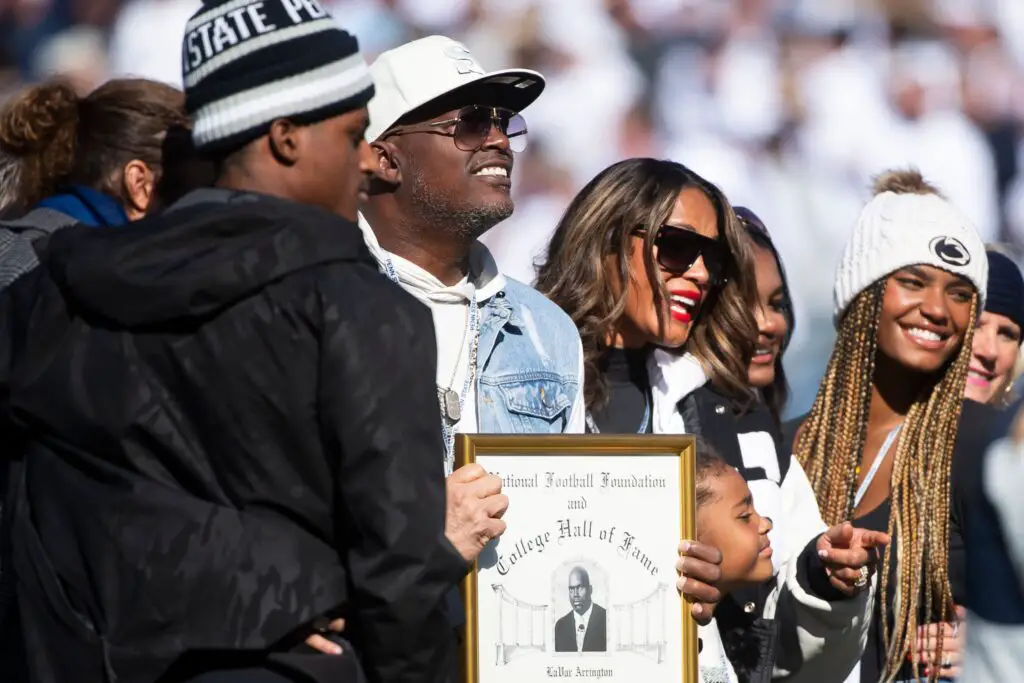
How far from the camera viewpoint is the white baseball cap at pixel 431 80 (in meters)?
4.03

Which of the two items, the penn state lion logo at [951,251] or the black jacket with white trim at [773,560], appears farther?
the penn state lion logo at [951,251]

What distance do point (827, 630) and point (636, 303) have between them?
3.43 feet

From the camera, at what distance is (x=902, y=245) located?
520cm

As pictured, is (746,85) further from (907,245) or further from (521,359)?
(521,359)

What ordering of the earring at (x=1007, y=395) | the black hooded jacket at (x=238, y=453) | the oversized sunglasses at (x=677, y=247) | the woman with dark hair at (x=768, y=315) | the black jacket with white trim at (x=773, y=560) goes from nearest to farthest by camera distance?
the black hooded jacket at (x=238, y=453)
the black jacket with white trim at (x=773, y=560)
the oversized sunglasses at (x=677, y=247)
the woman with dark hair at (x=768, y=315)
the earring at (x=1007, y=395)

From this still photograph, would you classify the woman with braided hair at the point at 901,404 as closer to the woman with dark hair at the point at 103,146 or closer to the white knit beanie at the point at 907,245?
the white knit beanie at the point at 907,245

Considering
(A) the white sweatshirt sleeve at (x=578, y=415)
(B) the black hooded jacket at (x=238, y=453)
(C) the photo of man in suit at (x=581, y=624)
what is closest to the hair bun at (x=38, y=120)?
(B) the black hooded jacket at (x=238, y=453)

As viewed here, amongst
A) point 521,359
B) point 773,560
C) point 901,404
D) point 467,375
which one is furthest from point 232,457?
point 901,404

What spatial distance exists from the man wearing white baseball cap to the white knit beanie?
154 centimetres

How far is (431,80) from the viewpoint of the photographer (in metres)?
4.04

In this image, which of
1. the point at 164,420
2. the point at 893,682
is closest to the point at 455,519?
the point at 164,420

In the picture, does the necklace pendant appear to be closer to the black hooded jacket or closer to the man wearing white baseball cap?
the man wearing white baseball cap

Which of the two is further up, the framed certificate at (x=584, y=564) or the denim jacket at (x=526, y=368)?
the denim jacket at (x=526, y=368)

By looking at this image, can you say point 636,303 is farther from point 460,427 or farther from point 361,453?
point 361,453
